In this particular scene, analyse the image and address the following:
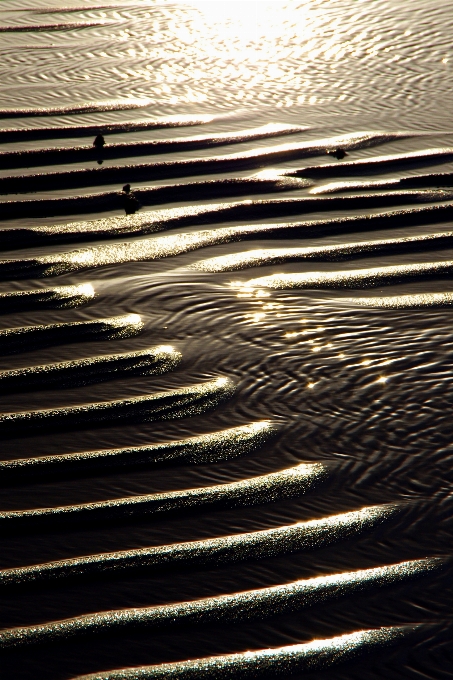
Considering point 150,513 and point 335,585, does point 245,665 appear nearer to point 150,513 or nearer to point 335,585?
point 335,585

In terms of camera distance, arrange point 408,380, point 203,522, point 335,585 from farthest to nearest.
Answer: point 408,380 < point 203,522 < point 335,585

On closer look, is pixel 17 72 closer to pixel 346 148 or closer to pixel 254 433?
pixel 346 148

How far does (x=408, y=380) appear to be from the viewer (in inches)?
90.2

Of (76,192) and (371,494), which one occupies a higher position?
(76,192)

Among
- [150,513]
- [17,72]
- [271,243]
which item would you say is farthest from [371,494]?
[17,72]

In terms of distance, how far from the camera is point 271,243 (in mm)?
3043

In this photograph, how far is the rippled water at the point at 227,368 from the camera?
1.60m

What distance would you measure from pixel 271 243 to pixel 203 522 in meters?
1.48

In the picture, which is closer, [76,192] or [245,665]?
[245,665]

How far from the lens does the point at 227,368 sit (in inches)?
92.4

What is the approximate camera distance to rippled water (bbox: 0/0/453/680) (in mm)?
1604

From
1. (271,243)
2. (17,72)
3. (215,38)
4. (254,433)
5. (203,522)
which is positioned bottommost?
(203,522)

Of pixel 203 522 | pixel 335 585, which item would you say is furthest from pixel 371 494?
pixel 203 522

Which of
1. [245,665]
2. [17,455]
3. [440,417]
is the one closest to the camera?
[245,665]
